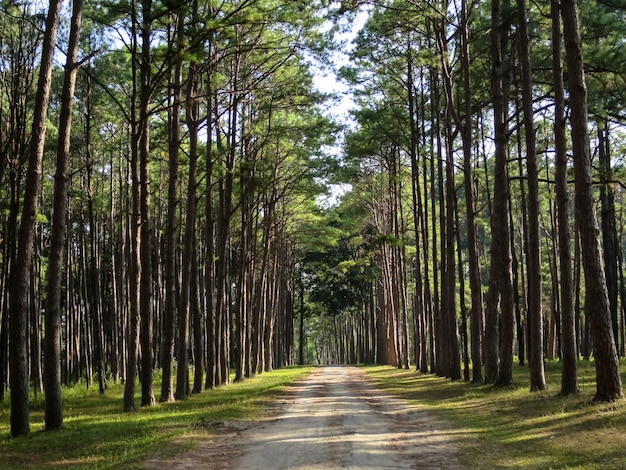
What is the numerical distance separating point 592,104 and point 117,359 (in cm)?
2235

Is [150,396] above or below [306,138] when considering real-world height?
below

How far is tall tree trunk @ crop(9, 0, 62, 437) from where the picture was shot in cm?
1003

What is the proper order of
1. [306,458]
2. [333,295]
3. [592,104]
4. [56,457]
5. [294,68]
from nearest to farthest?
[306,458] < [56,457] < [592,104] < [294,68] < [333,295]

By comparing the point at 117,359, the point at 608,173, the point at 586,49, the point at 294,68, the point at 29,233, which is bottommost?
the point at 117,359

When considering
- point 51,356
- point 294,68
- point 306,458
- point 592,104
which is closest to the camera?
point 306,458

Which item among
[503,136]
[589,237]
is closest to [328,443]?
[589,237]

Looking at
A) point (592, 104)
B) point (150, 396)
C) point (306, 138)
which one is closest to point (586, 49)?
point (592, 104)

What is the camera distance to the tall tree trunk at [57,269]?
10.8 meters

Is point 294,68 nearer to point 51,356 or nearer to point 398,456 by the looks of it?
point 51,356

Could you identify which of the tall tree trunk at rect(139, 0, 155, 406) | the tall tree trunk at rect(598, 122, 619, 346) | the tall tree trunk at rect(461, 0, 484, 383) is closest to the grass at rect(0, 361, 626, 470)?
the tall tree trunk at rect(139, 0, 155, 406)

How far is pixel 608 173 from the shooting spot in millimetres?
18844

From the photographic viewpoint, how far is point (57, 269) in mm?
Answer: 10906

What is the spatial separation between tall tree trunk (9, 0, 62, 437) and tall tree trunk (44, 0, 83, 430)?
533 mm

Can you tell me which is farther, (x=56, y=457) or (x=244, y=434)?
(x=244, y=434)
